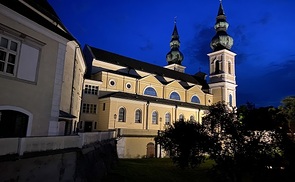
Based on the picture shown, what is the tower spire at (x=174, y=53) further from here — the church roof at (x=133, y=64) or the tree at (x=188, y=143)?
the tree at (x=188, y=143)

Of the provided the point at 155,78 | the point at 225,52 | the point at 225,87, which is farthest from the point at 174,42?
the point at 155,78

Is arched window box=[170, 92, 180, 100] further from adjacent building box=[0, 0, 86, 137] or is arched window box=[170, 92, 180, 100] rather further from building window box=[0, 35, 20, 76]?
building window box=[0, 35, 20, 76]

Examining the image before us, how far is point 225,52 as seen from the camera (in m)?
54.6

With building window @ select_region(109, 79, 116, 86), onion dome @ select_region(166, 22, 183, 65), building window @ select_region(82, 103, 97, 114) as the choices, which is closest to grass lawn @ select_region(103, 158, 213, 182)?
building window @ select_region(82, 103, 97, 114)

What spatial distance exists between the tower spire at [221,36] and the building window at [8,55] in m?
51.8

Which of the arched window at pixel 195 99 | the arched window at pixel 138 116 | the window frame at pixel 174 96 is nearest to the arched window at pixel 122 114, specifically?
the arched window at pixel 138 116

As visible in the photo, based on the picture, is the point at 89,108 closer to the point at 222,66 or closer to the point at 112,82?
the point at 112,82

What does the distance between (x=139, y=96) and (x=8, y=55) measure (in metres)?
27.2

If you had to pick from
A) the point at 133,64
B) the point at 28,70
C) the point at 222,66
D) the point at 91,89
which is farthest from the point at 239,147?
the point at 222,66

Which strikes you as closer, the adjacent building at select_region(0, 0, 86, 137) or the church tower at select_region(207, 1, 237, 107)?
the adjacent building at select_region(0, 0, 86, 137)

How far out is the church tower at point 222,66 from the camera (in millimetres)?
52312

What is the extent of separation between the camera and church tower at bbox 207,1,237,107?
52.3 m

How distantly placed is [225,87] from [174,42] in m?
23.9

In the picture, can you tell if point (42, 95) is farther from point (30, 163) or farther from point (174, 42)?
point (174, 42)
